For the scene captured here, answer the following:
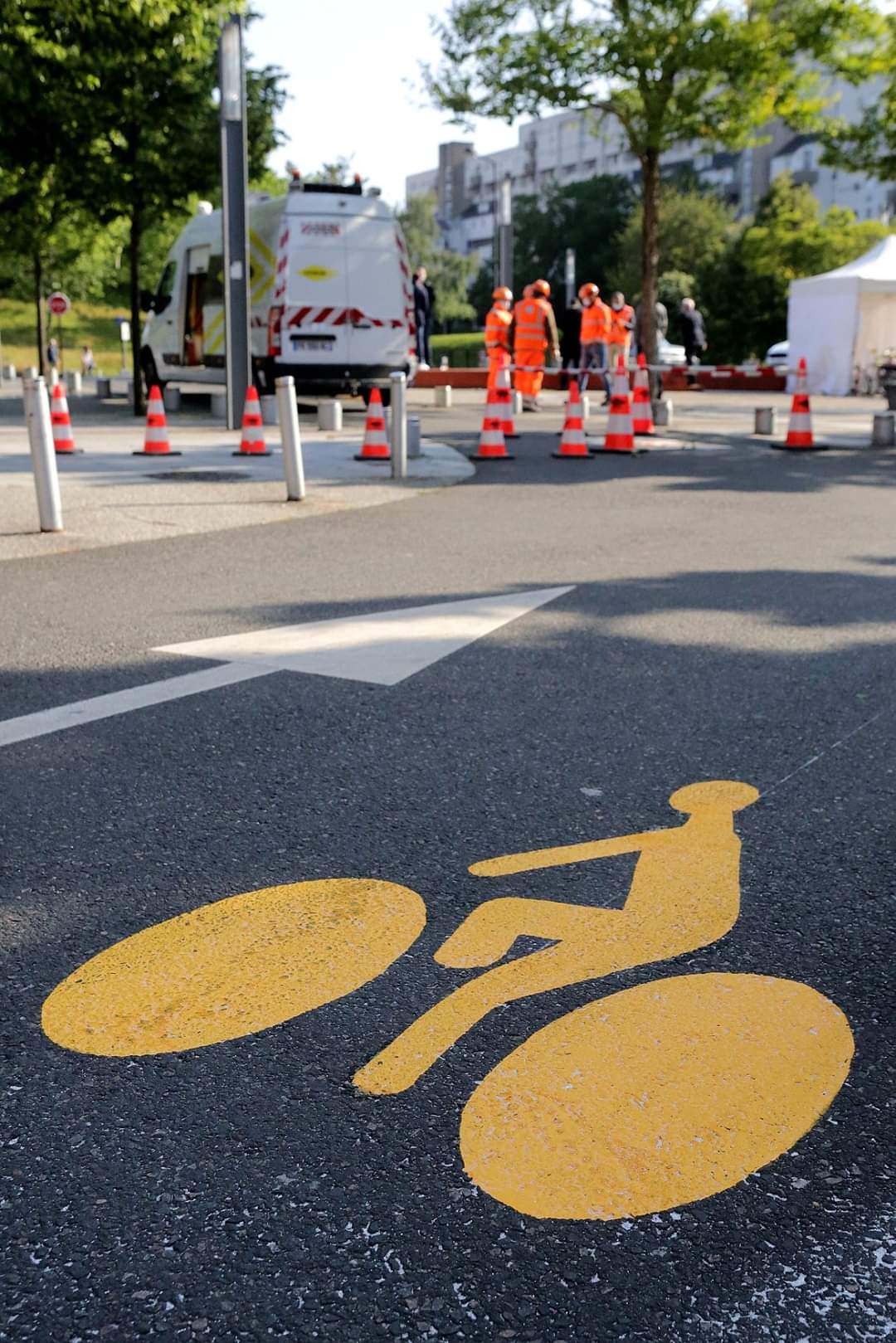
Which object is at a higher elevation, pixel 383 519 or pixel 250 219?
pixel 250 219

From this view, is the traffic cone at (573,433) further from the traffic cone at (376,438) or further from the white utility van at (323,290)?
the white utility van at (323,290)

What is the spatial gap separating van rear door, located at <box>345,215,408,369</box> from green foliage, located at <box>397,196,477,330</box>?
238ft

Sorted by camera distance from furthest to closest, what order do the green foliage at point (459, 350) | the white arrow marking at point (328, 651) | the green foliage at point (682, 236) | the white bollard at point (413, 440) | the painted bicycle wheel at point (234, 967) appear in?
the green foliage at point (459, 350), the green foliage at point (682, 236), the white bollard at point (413, 440), the white arrow marking at point (328, 651), the painted bicycle wheel at point (234, 967)

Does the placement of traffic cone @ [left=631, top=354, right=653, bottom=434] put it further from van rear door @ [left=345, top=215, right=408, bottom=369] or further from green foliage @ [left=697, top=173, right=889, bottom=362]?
green foliage @ [left=697, top=173, right=889, bottom=362]

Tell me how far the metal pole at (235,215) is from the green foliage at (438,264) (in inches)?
2969

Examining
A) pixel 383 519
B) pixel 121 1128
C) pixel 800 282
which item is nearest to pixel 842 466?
pixel 383 519

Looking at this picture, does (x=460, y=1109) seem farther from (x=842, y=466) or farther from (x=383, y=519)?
(x=842, y=466)

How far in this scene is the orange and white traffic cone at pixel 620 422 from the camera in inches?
647

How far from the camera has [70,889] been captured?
3371 millimetres

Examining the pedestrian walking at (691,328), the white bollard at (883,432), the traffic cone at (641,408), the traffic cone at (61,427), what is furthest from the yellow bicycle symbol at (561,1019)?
the pedestrian walking at (691,328)

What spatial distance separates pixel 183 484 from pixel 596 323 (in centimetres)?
1218

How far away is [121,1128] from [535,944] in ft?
3.35

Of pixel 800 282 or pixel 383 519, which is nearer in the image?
pixel 383 519

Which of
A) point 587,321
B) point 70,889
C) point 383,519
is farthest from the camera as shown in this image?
point 587,321
